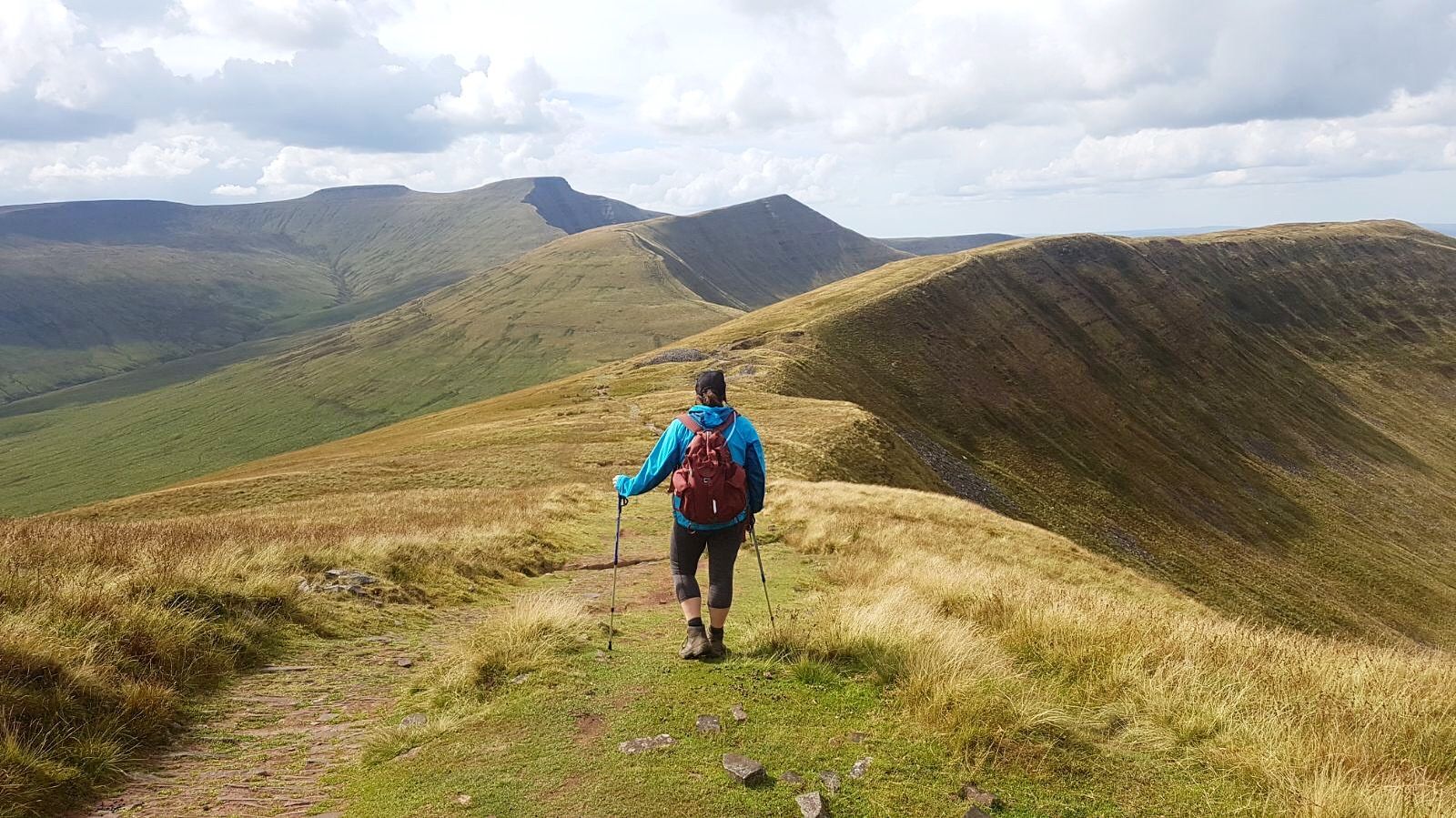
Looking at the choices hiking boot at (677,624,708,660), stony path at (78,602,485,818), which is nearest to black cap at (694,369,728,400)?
hiking boot at (677,624,708,660)

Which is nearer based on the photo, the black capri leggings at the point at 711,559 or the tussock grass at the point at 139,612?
the tussock grass at the point at 139,612

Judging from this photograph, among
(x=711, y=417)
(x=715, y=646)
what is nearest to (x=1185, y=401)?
(x=711, y=417)

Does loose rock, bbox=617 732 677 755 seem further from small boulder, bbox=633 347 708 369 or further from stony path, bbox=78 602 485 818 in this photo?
small boulder, bbox=633 347 708 369

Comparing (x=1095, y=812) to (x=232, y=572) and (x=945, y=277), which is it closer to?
(x=232, y=572)

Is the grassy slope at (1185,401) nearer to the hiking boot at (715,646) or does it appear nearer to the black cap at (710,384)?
the hiking boot at (715,646)

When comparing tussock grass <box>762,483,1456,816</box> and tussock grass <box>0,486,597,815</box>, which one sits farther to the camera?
tussock grass <box>0,486,597,815</box>

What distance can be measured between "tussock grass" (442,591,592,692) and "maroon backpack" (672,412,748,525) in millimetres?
2336

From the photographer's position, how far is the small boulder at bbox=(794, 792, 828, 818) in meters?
5.74

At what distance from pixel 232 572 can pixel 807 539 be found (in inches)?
569

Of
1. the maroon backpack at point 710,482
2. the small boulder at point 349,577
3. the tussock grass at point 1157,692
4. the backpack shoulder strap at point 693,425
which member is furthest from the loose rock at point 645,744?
the small boulder at point 349,577

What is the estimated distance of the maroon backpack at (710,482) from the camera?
9.06 metres

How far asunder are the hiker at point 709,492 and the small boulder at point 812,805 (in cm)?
331

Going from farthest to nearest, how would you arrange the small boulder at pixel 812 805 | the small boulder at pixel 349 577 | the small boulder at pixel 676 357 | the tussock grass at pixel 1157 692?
the small boulder at pixel 676 357, the small boulder at pixel 349 577, the tussock grass at pixel 1157 692, the small boulder at pixel 812 805

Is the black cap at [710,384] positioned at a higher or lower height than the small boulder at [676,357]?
higher
